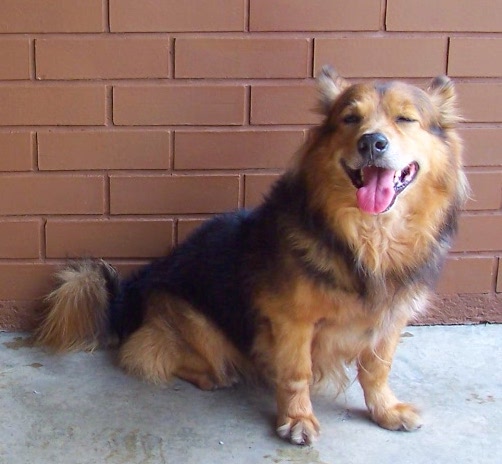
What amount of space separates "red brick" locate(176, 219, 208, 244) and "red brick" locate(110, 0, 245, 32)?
950 mm

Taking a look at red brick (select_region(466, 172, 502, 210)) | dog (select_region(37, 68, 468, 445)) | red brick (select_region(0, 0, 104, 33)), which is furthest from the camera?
red brick (select_region(466, 172, 502, 210))

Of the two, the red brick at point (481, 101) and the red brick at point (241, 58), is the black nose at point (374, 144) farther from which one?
the red brick at point (481, 101)

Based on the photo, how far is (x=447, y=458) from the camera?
2.77 meters

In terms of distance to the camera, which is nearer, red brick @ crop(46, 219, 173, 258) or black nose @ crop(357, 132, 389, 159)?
black nose @ crop(357, 132, 389, 159)

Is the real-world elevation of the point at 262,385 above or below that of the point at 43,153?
below

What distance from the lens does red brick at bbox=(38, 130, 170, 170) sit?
356cm

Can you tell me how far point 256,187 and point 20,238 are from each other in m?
1.23

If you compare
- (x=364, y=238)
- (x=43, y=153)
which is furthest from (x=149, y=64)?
(x=364, y=238)

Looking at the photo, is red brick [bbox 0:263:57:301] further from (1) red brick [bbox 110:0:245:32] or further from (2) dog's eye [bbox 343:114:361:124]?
(2) dog's eye [bbox 343:114:361:124]

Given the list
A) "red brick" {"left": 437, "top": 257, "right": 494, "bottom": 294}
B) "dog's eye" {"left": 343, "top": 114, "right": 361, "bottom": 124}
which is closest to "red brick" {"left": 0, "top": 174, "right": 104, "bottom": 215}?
"dog's eye" {"left": 343, "top": 114, "right": 361, "bottom": 124}

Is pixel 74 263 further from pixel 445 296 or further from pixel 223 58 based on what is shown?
pixel 445 296

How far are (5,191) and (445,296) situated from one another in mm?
2373

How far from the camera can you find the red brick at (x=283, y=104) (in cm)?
359

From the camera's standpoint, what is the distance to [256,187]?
12.2ft
